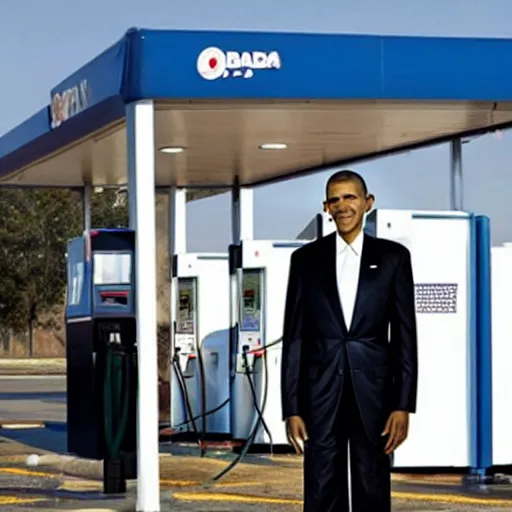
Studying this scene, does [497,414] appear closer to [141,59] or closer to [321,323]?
[141,59]

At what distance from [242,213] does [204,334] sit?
224 cm

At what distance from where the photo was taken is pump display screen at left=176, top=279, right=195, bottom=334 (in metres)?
16.8

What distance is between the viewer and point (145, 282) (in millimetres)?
11539

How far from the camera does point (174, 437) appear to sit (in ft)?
56.6

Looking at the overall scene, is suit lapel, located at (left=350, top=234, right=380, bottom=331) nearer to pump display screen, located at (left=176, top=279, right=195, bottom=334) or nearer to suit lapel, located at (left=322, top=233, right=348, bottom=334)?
suit lapel, located at (left=322, top=233, right=348, bottom=334)

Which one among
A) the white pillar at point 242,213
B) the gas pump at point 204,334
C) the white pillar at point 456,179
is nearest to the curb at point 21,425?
the white pillar at point 242,213

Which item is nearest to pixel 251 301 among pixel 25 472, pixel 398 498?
pixel 25 472

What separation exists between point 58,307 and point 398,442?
184 ft

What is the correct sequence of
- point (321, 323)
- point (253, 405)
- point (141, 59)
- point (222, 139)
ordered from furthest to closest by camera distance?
point (253, 405)
point (222, 139)
point (141, 59)
point (321, 323)

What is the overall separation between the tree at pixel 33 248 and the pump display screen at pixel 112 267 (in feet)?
159

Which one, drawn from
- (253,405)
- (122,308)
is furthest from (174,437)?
(122,308)

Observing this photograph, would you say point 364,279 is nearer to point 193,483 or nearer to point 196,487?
point 196,487

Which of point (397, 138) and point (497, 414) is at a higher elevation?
point (397, 138)

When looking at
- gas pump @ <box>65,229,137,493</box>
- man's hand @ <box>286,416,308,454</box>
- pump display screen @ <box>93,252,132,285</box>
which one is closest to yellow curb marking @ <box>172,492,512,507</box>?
gas pump @ <box>65,229,137,493</box>
